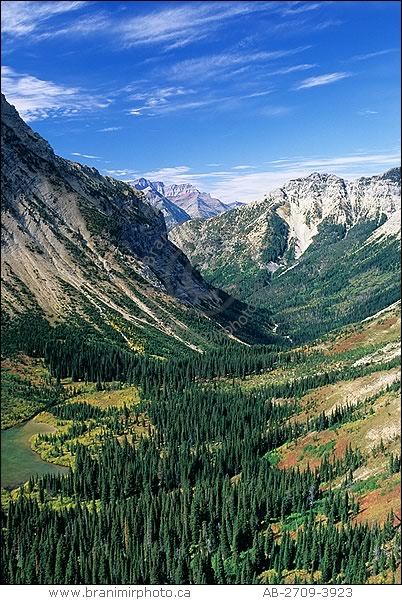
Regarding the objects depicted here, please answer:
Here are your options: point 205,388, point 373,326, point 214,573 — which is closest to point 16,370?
point 205,388

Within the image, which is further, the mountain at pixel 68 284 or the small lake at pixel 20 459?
the mountain at pixel 68 284

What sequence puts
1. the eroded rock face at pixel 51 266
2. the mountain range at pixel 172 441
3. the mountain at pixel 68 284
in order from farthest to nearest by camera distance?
the eroded rock face at pixel 51 266 < the mountain at pixel 68 284 < the mountain range at pixel 172 441

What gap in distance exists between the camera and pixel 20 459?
88375mm

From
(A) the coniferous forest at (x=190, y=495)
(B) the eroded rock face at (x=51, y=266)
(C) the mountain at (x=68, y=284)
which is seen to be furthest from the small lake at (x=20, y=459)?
(B) the eroded rock face at (x=51, y=266)

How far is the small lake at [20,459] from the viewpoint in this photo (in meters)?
82.8

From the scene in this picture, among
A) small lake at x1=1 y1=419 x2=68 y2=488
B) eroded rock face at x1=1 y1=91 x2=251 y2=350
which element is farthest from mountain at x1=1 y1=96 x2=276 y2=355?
small lake at x1=1 y1=419 x2=68 y2=488

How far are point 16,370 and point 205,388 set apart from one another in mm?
42873

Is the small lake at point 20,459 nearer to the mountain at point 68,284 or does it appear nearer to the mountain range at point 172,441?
the mountain range at point 172,441

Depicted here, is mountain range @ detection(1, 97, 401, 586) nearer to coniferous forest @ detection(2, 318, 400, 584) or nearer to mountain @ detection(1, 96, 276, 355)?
coniferous forest @ detection(2, 318, 400, 584)

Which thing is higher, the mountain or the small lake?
the mountain

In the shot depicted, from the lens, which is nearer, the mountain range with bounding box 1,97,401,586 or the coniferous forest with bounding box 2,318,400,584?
the coniferous forest with bounding box 2,318,400,584

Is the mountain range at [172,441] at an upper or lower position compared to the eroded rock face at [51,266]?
lower

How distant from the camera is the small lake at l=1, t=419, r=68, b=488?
8281 cm

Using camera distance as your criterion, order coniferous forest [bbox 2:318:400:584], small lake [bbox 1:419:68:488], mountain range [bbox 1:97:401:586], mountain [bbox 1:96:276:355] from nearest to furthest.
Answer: coniferous forest [bbox 2:318:400:584] < mountain range [bbox 1:97:401:586] < small lake [bbox 1:419:68:488] < mountain [bbox 1:96:276:355]
